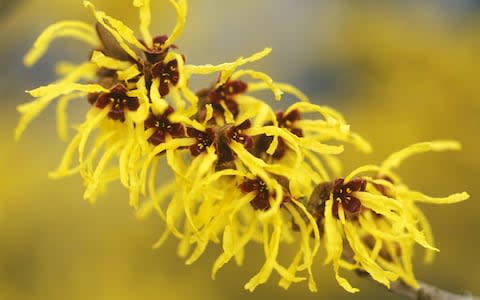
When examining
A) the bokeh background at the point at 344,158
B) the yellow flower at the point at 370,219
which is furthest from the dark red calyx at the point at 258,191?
the bokeh background at the point at 344,158

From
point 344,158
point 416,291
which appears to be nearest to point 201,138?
point 416,291

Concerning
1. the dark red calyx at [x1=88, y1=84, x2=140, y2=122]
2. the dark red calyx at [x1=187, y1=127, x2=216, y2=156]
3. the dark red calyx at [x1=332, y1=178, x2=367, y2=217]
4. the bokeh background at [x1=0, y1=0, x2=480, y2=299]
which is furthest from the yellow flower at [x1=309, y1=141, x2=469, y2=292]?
the bokeh background at [x1=0, y1=0, x2=480, y2=299]

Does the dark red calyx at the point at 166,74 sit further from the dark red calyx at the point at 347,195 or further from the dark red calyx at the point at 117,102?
the dark red calyx at the point at 347,195

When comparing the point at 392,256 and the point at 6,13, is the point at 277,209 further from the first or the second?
the point at 6,13

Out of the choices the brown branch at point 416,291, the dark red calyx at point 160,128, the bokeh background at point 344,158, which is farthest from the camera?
the bokeh background at point 344,158

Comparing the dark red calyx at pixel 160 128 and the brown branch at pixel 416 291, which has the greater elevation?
the dark red calyx at pixel 160 128

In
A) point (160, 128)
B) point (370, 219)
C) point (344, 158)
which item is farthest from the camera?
point (344, 158)

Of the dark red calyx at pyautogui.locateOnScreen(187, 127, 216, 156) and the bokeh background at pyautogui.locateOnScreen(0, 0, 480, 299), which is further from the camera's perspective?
the bokeh background at pyautogui.locateOnScreen(0, 0, 480, 299)

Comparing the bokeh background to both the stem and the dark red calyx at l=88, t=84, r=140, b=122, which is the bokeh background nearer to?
the dark red calyx at l=88, t=84, r=140, b=122

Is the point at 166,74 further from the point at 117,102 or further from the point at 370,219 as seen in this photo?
the point at 370,219
